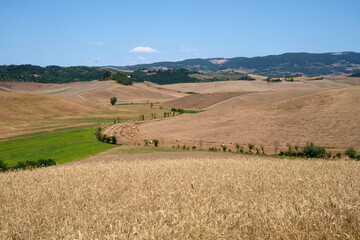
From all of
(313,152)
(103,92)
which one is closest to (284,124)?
(313,152)

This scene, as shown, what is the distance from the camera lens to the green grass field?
38987mm

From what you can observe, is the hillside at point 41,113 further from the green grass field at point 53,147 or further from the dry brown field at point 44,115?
the green grass field at point 53,147

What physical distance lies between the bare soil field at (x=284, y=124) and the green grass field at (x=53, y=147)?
13416 millimetres

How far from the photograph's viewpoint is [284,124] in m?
55.3

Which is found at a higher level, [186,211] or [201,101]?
[186,211]

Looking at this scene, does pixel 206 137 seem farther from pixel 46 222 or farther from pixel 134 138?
pixel 46 222

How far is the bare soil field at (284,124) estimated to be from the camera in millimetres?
46469

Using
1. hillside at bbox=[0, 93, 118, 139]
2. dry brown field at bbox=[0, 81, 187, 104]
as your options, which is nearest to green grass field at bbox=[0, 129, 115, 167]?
hillside at bbox=[0, 93, 118, 139]

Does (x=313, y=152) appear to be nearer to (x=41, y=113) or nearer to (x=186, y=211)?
(x=186, y=211)

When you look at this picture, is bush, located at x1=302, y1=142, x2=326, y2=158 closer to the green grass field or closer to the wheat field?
the wheat field

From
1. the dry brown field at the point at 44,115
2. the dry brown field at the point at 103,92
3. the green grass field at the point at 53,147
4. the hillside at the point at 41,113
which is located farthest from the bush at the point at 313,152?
the dry brown field at the point at 103,92

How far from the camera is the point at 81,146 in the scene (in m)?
46.2

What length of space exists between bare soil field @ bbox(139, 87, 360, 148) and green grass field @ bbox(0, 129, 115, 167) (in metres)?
13.4

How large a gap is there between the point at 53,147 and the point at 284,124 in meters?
42.3
